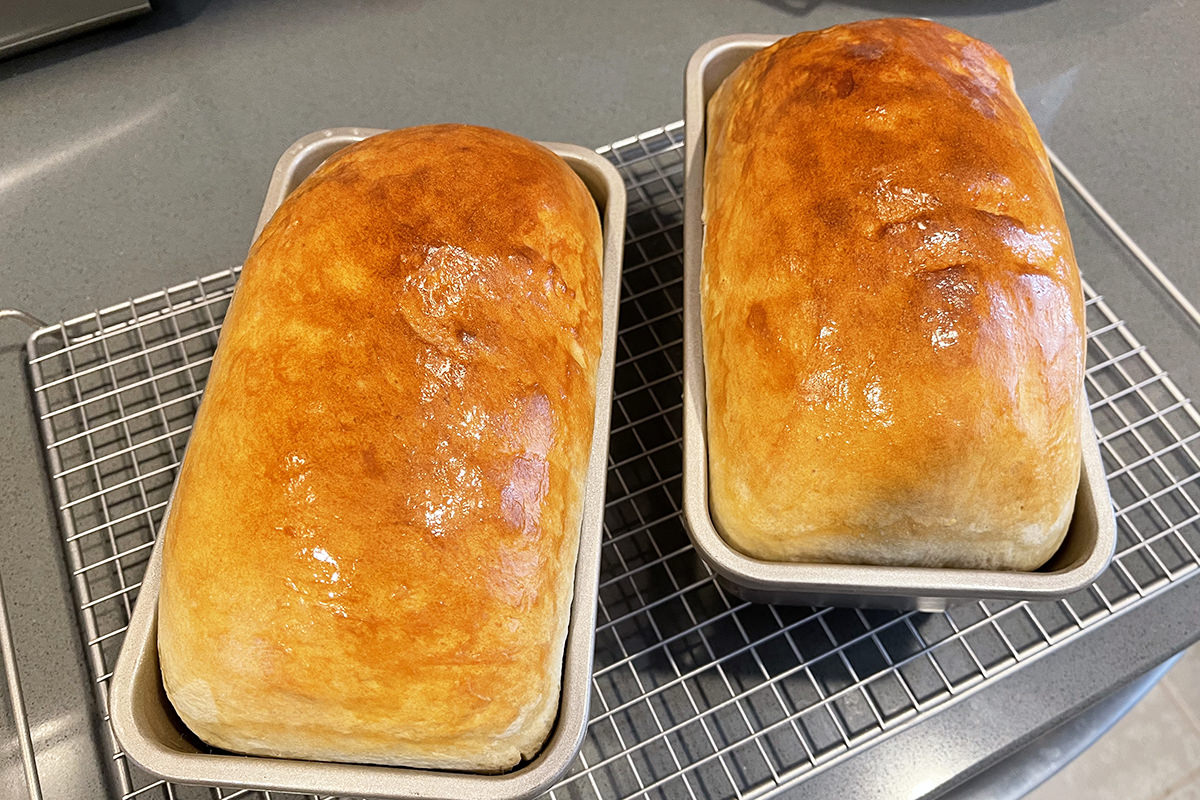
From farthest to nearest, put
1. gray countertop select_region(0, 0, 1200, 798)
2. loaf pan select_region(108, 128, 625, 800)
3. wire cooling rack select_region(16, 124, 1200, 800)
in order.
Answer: gray countertop select_region(0, 0, 1200, 798) < wire cooling rack select_region(16, 124, 1200, 800) < loaf pan select_region(108, 128, 625, 800)

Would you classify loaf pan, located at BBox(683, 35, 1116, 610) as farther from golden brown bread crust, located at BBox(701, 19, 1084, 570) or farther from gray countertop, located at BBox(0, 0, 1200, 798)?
gray countertop, located at BBox(0, 0, 1200, 798)

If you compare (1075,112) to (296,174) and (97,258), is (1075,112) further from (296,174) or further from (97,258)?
(97,258)

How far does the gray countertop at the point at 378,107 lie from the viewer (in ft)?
4.08

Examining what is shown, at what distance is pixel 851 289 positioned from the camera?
0.88m

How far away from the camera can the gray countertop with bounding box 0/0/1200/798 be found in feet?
4.08

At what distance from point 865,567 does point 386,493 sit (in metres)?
0.46

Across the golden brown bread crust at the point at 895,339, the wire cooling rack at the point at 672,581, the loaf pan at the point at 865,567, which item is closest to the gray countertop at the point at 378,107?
the wire cooling rack at the point at 672,581

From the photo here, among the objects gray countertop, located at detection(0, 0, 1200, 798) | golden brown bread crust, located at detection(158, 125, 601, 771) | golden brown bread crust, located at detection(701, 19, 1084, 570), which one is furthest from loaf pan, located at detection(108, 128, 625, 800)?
gray countertop, located at detection(0, 0, 1200, 798)

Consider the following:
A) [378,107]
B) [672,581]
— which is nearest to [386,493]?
[672,581]

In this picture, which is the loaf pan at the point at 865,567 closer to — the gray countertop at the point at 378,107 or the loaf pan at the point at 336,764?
the loaf pan at the point at 336,764

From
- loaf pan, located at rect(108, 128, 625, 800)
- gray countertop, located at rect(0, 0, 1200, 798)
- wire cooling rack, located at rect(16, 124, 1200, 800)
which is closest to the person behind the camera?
loaf pan, located at rect(108, 128, 625, 800)

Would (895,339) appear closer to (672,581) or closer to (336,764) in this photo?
(672,581)

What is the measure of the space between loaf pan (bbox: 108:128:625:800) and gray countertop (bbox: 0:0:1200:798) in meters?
0.32

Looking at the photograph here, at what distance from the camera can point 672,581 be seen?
1.03 metres
